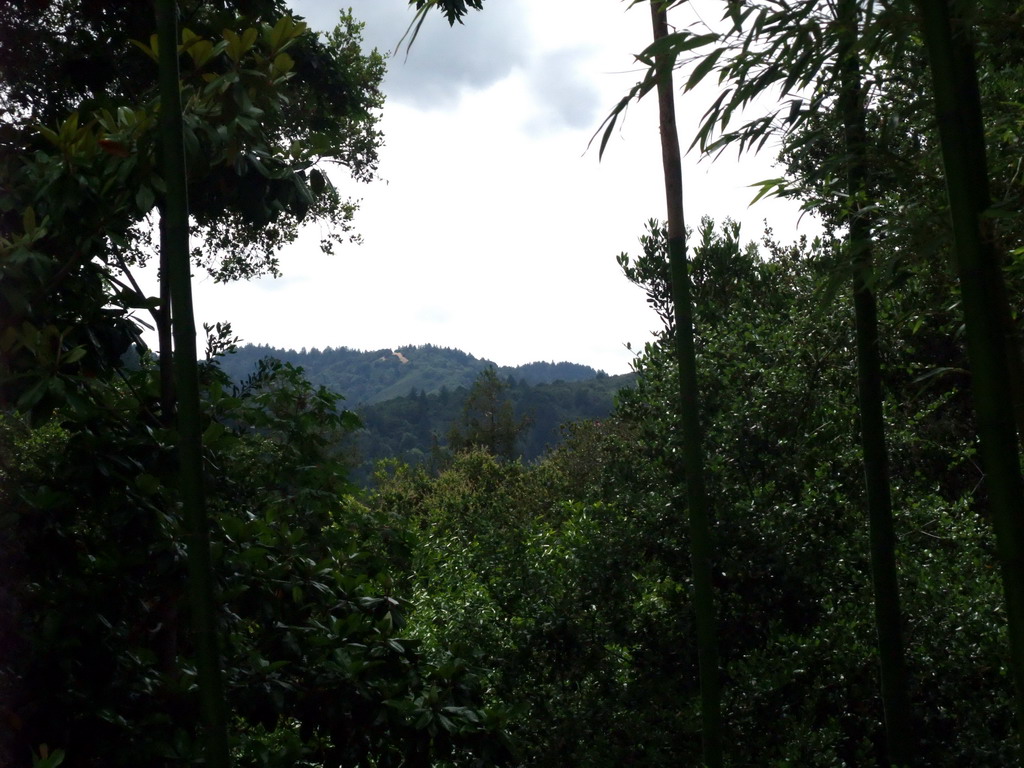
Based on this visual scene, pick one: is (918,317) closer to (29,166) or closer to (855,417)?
(855,417)

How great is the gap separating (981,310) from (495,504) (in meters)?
7.51

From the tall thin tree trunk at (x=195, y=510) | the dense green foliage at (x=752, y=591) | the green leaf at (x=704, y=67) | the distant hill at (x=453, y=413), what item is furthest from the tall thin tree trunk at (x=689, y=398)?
the distant hill at (x=453, y=413)

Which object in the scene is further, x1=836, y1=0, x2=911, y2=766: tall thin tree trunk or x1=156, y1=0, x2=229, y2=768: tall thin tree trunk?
x1=836, y1=0, x2=911, y2=766: tall thin tree trunk

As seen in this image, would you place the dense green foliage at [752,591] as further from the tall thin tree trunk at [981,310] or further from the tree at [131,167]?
the tree at [131,167]

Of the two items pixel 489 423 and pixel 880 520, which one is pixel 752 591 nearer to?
pixel 880 520

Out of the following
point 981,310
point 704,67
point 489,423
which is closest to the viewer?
point 981,310

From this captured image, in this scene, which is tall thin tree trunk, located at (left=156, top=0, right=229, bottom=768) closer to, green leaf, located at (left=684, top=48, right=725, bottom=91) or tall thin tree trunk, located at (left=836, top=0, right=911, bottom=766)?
green leaf, located at (left=684, top=48, right=725, bottom=91)

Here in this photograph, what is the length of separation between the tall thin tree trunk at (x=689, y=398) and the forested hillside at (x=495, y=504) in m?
0.03

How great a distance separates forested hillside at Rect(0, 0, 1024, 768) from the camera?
3072mm

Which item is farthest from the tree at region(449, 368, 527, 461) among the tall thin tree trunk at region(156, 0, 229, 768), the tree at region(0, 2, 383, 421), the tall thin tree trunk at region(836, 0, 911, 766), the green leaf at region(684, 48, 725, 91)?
the tall thin tree trunk at region(156, 0, 229, 768)

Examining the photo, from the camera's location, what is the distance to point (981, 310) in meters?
2.95

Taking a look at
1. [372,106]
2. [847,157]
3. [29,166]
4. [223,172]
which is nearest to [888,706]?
[847,157]

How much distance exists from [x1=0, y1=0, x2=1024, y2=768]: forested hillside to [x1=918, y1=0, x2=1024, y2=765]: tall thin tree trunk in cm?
1

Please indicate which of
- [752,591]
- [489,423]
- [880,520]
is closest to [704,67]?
[880,520]
